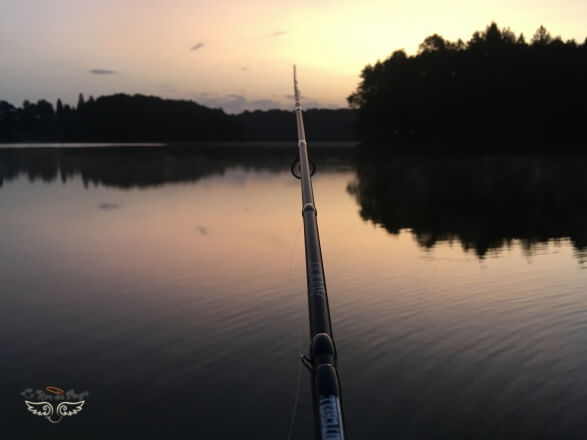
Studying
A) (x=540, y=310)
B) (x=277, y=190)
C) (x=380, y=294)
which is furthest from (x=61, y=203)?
(x=540, y=310)

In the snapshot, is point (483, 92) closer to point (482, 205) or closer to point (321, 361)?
point (482, 205)

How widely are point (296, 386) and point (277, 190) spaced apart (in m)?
26.1

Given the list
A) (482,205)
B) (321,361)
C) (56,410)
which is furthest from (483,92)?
(321,361)

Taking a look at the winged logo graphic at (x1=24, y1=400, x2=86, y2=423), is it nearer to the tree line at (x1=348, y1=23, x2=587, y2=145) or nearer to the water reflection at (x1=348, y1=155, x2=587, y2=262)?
the water reflection at (x1=348, y1=155, x2=587, y2=262)

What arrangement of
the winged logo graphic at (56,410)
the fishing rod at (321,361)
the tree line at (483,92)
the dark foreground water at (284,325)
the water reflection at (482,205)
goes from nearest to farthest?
the fishing rod at (321,361) → the dark foreground water at (284,325) → the winged logo graphic at (56,410) → the water reflection at (482,205) → the tree line at (483,92)

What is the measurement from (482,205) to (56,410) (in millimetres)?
21262

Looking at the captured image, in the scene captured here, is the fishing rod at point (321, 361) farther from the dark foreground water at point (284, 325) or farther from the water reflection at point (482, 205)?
the water reflection at point (482, 205)

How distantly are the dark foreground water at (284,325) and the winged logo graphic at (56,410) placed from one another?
0.34 ft

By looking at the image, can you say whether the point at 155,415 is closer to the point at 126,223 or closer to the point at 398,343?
the point at 398,343

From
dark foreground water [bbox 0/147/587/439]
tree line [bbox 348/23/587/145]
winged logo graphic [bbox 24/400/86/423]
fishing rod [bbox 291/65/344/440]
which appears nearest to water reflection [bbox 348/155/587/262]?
dark foreground water [bbox 0/147/587/439]

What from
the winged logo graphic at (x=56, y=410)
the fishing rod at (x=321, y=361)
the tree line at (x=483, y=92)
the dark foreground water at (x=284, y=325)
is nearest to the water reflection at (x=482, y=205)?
the dark foreground water at (x=284, y=325)

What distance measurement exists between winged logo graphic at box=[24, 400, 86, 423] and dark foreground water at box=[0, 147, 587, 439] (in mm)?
103

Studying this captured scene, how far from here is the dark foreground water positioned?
579cm

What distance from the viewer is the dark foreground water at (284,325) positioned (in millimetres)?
5789
